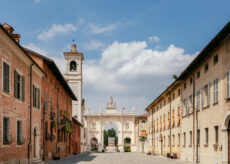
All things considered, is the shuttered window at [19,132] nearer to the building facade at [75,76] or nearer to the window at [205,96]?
the window at [205,96]

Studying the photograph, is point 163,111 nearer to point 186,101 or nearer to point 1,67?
point 186,101

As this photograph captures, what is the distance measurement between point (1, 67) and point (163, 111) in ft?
96.7

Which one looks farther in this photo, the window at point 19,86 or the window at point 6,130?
the window at point 19,86

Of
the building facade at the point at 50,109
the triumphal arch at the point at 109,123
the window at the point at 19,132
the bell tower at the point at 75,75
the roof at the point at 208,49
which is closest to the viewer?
the roof at the point at 208,49

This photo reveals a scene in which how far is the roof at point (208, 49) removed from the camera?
1667 centimetres

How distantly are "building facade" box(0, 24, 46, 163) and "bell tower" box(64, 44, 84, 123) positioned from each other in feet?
136

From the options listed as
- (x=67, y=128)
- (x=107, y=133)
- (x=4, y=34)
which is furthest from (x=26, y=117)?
(x=107, y=133)

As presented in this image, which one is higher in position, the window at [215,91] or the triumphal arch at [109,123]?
the window at [215,91]

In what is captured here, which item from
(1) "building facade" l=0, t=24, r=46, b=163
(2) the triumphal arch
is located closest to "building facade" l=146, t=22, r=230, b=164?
(1) "building facade" l=0, t=24, r=46, b=163

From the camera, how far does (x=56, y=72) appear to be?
2981 cm

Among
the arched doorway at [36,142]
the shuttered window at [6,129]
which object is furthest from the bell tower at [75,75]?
the shuttered window at [6,129]

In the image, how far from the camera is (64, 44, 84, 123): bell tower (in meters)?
65.8

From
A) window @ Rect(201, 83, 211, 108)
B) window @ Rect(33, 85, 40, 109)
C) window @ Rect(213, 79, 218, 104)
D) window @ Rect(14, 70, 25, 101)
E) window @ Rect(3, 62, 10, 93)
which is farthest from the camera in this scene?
window @ Rect(33, 85, 40, 109)

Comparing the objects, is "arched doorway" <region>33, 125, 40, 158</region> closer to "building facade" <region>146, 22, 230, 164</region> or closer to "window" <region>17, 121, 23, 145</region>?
"window" <region>17, 121, 23, 145</region>
